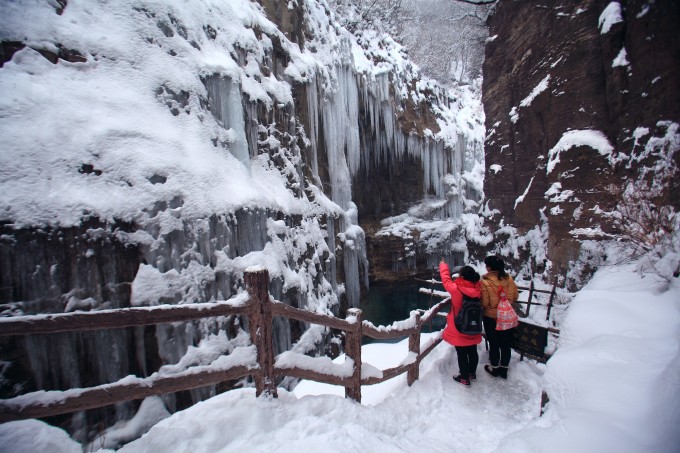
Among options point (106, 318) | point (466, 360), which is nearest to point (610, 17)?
point (466, 360)

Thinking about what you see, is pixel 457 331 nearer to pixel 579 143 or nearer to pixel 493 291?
pixel 493 291

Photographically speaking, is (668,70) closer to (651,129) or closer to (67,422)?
(651,129)

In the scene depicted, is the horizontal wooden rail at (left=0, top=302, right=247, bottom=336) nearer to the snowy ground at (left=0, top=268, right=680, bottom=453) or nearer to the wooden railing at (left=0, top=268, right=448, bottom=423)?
the wooden railing at (left=0, top=268, right=448, bottom=423)

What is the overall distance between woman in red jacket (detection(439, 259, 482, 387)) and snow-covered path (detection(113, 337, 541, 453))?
0.19 metres

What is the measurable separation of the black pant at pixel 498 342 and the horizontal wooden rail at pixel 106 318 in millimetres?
3410

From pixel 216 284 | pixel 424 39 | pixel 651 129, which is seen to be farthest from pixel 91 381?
pixel 424 39

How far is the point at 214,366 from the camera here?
217cm

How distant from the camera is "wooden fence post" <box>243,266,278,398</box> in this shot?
2357mm

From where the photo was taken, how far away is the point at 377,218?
15.8 metres

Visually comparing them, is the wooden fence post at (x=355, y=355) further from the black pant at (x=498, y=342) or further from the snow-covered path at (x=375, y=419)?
the black pant at (x=498, y=342)

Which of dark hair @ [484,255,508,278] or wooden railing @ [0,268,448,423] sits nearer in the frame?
wooden railing @ [0,268,448,423]

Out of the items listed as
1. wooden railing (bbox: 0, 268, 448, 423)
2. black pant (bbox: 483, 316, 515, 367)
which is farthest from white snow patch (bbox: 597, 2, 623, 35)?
wooden railing (bbox: 0, 268, 448, 423)

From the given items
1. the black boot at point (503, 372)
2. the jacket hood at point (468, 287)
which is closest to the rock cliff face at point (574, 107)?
the black boot at point (503, 372)

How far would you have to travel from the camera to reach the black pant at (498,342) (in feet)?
13.0
